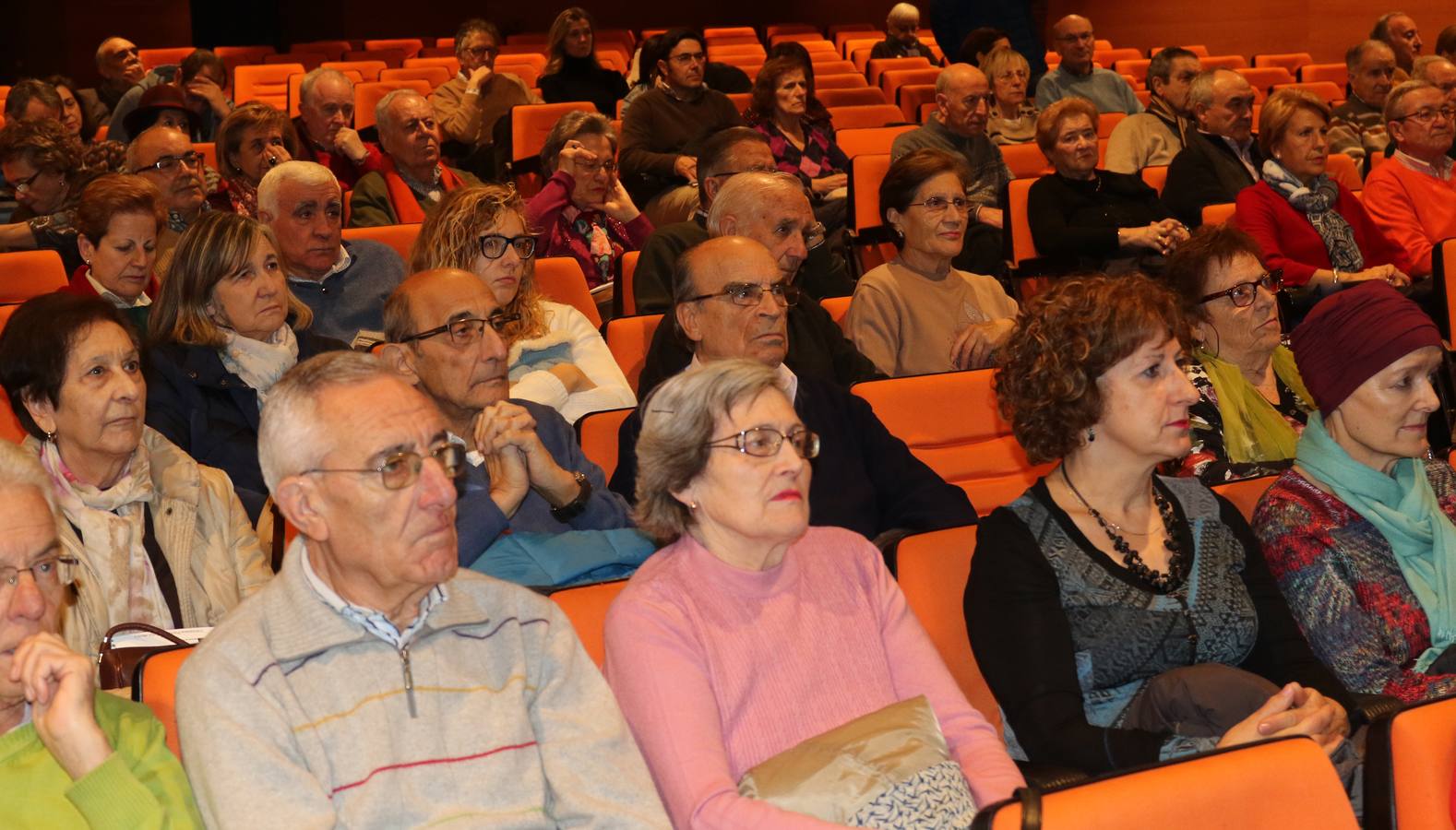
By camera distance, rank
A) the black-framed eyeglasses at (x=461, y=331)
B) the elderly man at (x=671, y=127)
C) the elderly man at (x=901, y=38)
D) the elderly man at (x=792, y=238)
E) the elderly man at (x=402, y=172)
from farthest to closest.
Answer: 1. the elderly man at (x=901, y=38)
2. the elderly man at (x=671, y=127)
3. the elderly man at (x=402, y=172)
4. the elderly man at (x=792, y=238)
5. the black-framed eyeglasses at (x=461, y=331)

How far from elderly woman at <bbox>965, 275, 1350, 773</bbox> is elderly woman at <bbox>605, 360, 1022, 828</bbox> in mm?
139

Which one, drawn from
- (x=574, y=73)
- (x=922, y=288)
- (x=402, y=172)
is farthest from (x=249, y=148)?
(x=574, y=73)

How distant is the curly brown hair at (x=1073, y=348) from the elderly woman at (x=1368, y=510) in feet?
1.08

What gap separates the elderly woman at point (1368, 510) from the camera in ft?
8.04

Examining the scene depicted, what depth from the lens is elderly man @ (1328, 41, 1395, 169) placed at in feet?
26.1

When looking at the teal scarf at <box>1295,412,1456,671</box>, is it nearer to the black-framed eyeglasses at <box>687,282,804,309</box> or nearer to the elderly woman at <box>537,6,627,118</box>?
the black-framed eyeglasses at <box>687,282,804,309</box>

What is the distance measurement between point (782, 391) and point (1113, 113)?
6447 millimetres

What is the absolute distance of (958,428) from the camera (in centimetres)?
337

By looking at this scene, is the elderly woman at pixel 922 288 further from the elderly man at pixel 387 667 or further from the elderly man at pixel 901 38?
the elderly man at pixel 901 38

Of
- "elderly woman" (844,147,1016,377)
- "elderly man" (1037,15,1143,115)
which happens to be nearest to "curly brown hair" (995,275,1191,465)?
"elderly woman" (844,147,1016,377)

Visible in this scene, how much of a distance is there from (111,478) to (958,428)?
69.0 inches

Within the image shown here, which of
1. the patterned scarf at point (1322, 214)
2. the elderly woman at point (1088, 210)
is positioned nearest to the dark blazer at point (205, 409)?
the elderly woman at point (1088, 210)

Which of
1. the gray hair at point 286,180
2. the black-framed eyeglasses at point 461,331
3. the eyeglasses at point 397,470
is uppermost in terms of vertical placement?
the eyeglasses at point 397,470

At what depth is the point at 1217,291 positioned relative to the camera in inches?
134
